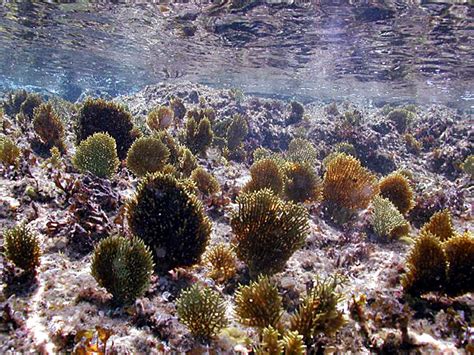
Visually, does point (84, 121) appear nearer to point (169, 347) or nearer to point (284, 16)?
point (169, 347)

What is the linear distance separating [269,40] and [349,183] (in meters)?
19.1

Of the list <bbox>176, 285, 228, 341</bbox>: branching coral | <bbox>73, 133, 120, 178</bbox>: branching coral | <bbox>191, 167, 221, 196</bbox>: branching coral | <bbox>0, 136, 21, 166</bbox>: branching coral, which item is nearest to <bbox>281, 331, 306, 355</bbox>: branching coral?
<bbox>176, 285, 228, 341</bbox>: branching coral

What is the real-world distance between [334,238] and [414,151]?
11085 millimetres

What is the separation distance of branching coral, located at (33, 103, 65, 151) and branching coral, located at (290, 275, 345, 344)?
→ 8146 mm

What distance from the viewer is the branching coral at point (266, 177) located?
7754 mm

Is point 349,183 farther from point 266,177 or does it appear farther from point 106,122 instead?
point 106,122

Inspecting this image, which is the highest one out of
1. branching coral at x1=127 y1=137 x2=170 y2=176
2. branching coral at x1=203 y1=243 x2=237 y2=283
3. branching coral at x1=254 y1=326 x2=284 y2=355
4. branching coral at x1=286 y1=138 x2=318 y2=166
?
branching coral at x1=254 y1=326 x2=284 y2=355

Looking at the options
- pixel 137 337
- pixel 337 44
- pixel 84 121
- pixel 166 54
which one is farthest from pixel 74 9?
pixel 137 337

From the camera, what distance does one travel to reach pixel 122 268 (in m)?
4.04

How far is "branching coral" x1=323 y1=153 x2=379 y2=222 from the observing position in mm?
7258

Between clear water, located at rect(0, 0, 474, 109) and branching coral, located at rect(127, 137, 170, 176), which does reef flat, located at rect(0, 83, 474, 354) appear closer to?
branching coral, located at rect(127, 137, 170, 176)

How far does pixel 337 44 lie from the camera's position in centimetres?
2259

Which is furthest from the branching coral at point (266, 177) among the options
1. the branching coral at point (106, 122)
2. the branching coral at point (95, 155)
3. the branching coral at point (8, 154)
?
the branching coral at point (8, 154)

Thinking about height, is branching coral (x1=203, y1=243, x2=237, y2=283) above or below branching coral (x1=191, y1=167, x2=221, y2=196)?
above
